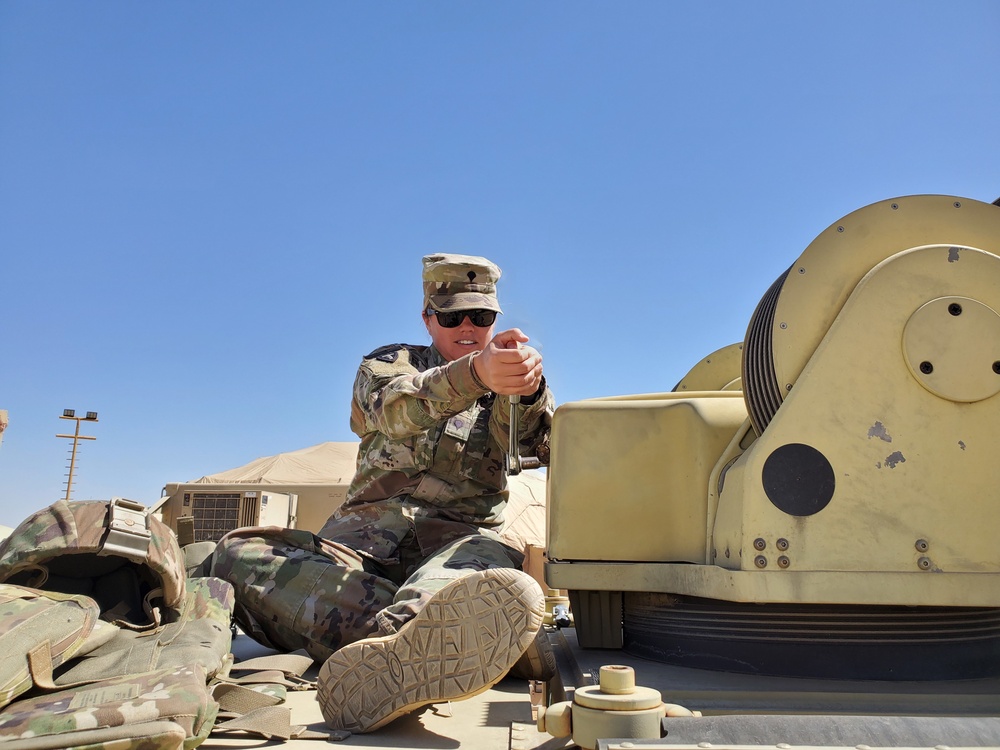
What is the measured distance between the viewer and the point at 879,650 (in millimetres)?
1977

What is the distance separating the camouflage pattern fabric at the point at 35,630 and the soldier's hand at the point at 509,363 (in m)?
1.20

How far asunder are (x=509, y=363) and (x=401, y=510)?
3.80 ft

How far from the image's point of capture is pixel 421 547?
A: 3.25m

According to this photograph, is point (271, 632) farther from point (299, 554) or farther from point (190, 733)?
point (190, 733)

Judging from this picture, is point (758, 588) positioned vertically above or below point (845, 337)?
below

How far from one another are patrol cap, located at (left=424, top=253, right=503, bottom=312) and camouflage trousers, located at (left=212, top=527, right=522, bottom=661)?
103 cm

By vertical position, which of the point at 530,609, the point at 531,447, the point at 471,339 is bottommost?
the point at 530,609

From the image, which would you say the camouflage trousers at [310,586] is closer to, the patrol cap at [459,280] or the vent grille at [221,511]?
the patrol cap at [459,280]

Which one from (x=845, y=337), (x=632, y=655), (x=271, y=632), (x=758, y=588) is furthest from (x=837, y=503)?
(x=271, y=632)

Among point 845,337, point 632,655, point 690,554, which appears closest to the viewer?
point 845,337

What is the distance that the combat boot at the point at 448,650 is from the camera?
1.89 meters

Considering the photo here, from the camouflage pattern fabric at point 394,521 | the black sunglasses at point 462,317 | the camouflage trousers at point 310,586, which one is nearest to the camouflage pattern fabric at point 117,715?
the camouflage pattern fabric at point 394,521

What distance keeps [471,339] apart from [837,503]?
191cm

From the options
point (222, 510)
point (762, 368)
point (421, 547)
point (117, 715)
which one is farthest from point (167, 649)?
point (222, 510)
